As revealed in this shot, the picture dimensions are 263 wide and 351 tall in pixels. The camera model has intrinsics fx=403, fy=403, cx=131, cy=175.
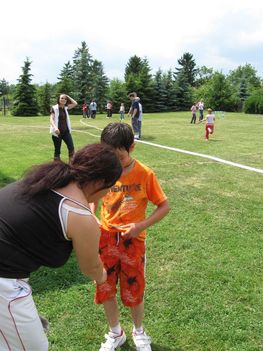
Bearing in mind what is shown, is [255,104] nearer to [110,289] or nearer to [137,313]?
[137,313]

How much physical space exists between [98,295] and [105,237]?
1.64 ft

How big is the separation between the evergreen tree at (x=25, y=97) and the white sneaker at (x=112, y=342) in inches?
1860

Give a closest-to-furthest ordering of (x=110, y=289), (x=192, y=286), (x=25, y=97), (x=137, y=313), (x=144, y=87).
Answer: (x=110, y=289), (x=137, y=313), (x=192, y=286), (x=25, y=97), (x=144, y=87)

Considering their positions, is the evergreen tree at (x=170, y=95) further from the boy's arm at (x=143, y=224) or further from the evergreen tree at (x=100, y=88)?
the boy's arm at (x=143, y=224)

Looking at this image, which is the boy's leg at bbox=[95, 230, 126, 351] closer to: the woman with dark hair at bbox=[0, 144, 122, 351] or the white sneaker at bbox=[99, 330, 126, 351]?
the white sneaker at bbox=[99, 330, 126, 351]

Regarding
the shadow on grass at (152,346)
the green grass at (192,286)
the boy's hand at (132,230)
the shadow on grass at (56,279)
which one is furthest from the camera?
the shadow on grass at (56,279)

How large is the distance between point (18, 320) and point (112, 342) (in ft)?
4.77

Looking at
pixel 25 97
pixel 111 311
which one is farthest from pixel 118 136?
pixel 25 97

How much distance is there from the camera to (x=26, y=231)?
1.84 meters

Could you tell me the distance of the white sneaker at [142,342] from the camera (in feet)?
10.2

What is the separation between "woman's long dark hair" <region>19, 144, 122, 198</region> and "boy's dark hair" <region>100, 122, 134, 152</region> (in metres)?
0.68

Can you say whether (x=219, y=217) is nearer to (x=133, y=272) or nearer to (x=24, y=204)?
(x=133, y=272)

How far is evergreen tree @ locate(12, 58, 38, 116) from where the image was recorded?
48.2m

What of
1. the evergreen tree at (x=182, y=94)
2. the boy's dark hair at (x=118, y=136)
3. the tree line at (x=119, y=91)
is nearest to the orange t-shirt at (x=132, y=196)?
the boy's dark hair at (x=118, y=136)
